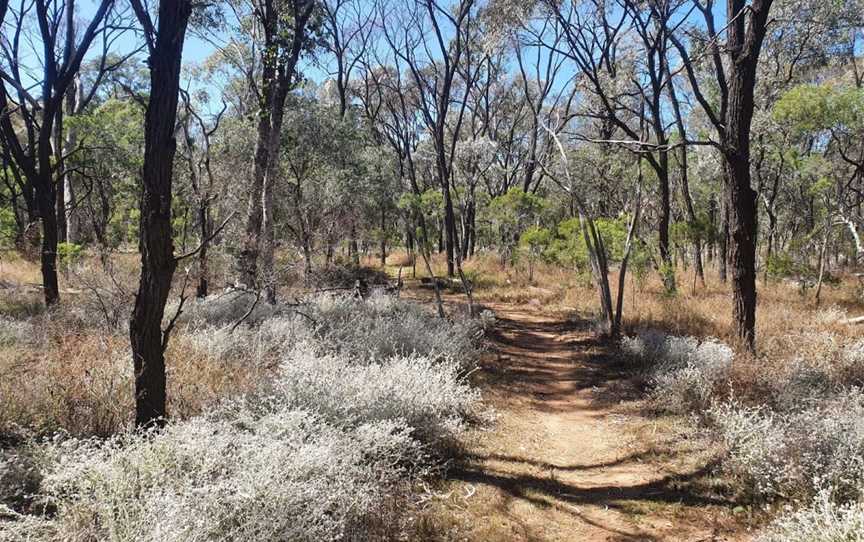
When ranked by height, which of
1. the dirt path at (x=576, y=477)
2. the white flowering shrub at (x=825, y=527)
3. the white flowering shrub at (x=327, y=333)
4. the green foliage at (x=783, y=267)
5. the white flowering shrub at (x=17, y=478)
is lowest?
the dirt path at (x=576, y=477)

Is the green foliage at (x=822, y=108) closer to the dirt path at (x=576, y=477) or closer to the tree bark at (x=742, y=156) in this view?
the tree bark at (x=742, y=156)

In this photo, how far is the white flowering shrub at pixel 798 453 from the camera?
328 centimetres

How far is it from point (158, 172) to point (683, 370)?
5562 millimetres

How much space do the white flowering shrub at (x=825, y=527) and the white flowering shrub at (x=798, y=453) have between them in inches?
11.1

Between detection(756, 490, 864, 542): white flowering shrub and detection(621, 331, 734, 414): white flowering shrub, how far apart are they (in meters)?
2.34

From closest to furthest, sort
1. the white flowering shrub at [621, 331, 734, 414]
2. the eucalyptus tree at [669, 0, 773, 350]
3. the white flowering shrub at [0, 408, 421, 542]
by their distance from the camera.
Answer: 1. the white flowering shrub at [0, 408, 421, 542]
2. the white flowering shrub at [621, 331, 734, 414]
3. the eucalyptus tree at [669, 0, 773, 350]

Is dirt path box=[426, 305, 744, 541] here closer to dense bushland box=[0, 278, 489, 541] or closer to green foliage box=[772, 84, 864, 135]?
dense bushland box=[0, 278, 489, 541]

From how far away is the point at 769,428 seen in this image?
13.0 feet

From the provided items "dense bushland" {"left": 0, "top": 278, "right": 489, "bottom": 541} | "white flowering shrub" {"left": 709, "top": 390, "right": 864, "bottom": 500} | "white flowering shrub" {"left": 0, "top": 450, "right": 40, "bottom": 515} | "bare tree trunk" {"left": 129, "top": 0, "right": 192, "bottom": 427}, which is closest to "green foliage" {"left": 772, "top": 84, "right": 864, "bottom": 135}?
"white flowering shrub" {"left": 709, "top": 390, "right": 864, "bottom": 500}

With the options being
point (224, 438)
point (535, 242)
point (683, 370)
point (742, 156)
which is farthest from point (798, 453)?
point (535, 242)

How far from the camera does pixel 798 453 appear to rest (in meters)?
3.56

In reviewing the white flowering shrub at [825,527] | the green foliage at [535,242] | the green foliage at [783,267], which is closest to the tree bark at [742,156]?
the white flowering shrub at [825,527]

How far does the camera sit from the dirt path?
349 cm

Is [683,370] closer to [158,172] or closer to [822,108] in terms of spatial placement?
[158,172]
